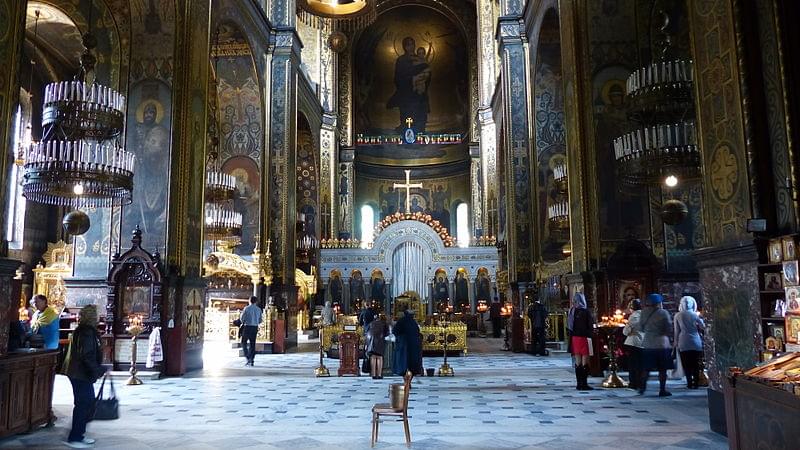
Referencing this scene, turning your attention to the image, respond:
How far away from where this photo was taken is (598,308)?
10.9 meters

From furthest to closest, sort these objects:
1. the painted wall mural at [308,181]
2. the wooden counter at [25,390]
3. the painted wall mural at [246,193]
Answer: the painted wall mural at [308,181] → the painted wall mural at [246,193] → the wooden counter at [25,390]

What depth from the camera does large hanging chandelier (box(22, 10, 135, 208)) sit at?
31.7 ft

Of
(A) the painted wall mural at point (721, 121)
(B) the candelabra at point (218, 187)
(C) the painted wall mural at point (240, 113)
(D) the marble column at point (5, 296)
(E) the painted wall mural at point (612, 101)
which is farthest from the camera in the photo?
(C) the painted wall mural at point (240, 113)

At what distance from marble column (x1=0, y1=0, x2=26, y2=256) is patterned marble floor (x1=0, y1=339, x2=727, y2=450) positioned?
258cm

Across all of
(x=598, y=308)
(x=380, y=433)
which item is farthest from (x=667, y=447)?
(x=598, y=308)

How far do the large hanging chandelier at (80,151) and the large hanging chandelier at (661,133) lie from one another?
8072mm

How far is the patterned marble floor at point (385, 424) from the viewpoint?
20.2 feet

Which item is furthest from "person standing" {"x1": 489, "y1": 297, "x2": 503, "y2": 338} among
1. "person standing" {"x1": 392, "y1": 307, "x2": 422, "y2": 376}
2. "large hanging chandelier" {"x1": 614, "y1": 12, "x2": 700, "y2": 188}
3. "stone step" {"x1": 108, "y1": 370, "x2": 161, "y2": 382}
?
"stone step" {"x1": 108, "y1": 370, "x2": 161, "y2": 382}

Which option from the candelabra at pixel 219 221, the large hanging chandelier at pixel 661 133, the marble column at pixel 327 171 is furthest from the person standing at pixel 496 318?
the large hanging chandelier at pixel 661 133

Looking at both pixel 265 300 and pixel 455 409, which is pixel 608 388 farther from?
pixel 265 300

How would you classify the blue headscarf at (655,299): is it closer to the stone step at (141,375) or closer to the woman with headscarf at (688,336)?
the woman with headscarf at (688,336)

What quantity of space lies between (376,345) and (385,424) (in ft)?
13.5

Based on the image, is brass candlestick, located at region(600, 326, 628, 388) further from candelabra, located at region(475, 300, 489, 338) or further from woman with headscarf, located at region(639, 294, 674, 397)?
candelabra, located at region(475, 300, 489, 338)

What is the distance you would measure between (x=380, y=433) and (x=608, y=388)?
456 centimetres
